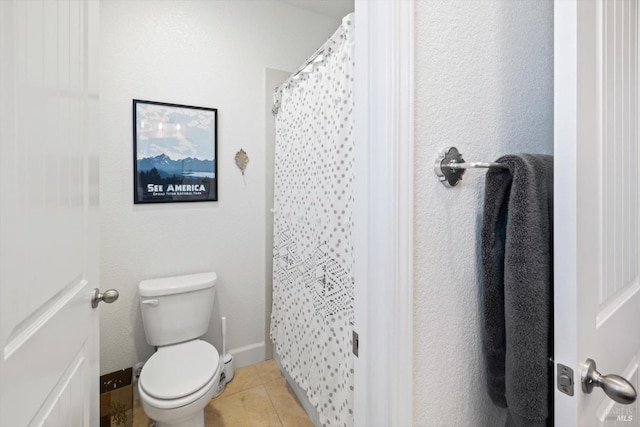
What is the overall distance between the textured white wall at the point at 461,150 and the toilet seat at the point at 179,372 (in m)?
1.11

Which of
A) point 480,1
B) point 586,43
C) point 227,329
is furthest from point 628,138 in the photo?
point 227,329

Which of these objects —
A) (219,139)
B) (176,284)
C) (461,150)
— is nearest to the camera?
(461,150)

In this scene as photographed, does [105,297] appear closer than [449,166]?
No

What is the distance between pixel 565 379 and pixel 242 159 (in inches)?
74.2

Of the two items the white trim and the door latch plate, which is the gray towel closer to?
Result: the door latch plate

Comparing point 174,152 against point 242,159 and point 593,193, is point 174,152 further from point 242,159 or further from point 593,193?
point 593,193

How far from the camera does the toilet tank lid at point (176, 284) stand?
1.62 metres

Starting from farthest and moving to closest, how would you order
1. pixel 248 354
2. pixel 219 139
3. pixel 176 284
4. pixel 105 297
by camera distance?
pixel 248 354 → pixel 219 139 → pixel 176 284 → pixel 105 297

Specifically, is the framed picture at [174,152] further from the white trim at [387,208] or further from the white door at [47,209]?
the white trim at [387,208]

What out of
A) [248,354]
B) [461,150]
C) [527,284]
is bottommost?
[248,354]

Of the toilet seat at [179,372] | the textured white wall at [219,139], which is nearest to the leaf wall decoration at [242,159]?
the textured white wall at [219,139]

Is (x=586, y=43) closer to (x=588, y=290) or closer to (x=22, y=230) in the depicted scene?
(x=588, y=290)

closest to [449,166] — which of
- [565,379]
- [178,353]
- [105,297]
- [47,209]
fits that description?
[565,379]

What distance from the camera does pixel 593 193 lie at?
1.89 feet
